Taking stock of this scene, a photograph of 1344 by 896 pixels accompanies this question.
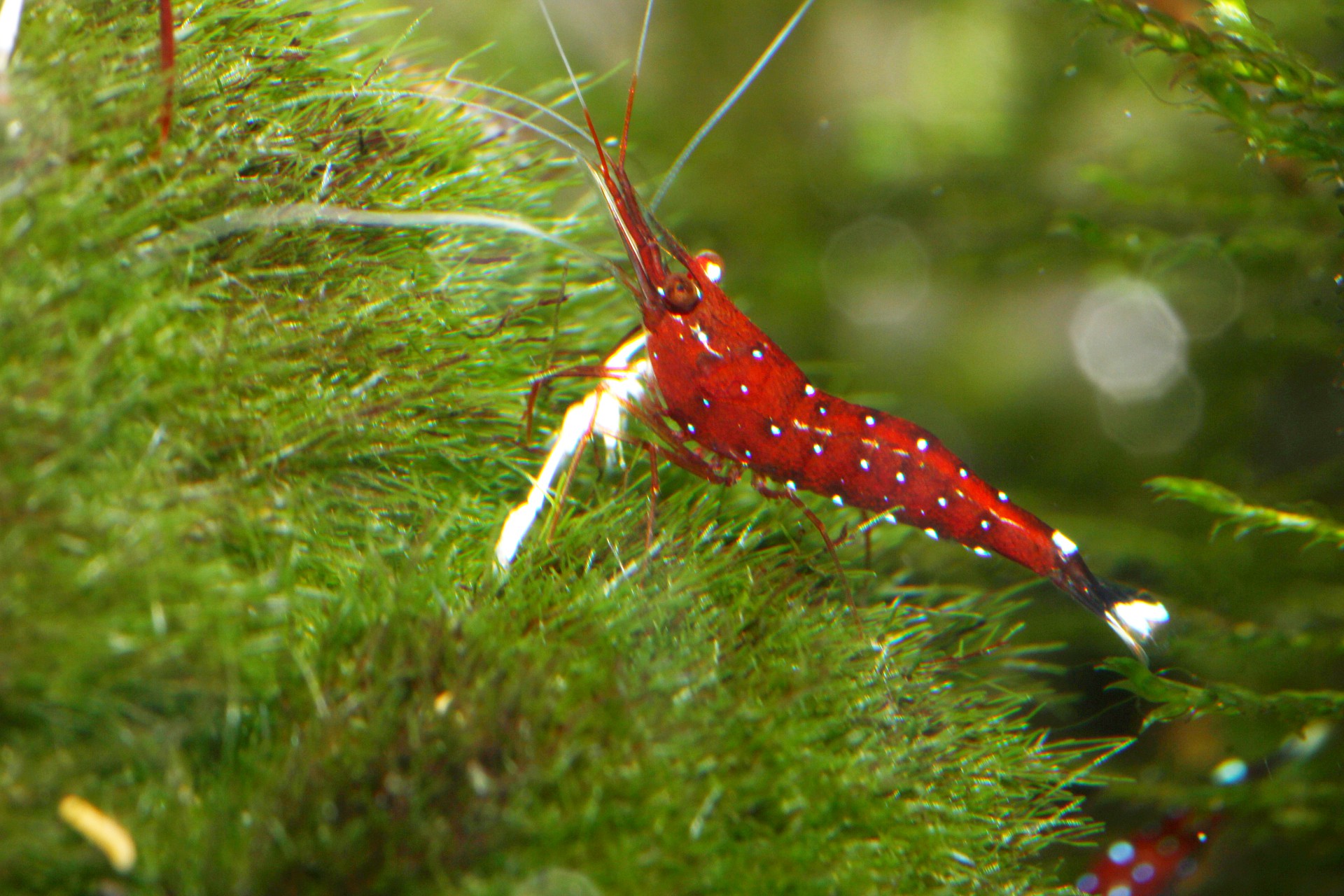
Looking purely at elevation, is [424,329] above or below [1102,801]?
above

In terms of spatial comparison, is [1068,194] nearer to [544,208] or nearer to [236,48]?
[544,208]

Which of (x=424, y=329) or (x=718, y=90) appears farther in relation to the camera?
(x=718, y=90)

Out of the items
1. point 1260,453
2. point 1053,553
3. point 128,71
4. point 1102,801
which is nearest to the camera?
point 128,71

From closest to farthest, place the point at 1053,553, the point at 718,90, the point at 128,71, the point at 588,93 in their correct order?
Result: the point at 128,71 → the point at 1053,553 → the point at 588,93 → the point at 718,90

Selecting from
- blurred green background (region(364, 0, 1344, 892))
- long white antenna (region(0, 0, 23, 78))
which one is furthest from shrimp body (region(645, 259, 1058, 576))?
long white antenna (region(0, 0, 23, 78))

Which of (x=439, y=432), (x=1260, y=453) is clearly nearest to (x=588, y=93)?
(x=439, y=432)

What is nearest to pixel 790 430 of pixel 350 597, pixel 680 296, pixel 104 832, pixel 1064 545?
pixel 680 296

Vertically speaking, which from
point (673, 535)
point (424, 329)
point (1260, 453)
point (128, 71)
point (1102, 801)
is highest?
point (128, 71)

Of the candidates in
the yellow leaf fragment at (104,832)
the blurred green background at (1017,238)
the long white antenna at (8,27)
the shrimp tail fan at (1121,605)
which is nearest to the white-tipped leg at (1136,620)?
the shrimp tail fan at (1121,605)
